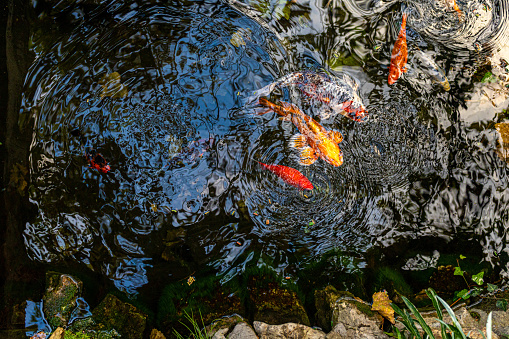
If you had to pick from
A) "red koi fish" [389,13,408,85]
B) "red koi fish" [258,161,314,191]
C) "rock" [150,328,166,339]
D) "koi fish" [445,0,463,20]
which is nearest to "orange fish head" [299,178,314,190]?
"red koi fish" [258,161,314,191]

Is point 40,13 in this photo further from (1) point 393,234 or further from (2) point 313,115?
(1) point 393,234

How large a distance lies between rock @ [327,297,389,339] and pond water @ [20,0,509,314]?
0.43m

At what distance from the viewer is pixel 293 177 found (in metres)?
3.45

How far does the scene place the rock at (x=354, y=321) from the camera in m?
2.97

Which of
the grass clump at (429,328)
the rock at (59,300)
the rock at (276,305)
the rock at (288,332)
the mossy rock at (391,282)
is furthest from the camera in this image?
the mossy rock at (391,282)

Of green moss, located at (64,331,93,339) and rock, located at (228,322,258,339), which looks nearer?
rock, located at (228,322,258,339)

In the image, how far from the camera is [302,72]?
11.7 feet

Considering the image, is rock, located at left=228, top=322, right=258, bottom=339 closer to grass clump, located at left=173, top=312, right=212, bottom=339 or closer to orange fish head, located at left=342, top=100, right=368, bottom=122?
grass clump, located at left=173, top=312, right=212, bottom=339

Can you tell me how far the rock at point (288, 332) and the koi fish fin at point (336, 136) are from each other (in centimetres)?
192

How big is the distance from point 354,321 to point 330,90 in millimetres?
2370

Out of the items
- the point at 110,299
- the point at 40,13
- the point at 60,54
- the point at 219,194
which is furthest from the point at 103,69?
the point at 110,299

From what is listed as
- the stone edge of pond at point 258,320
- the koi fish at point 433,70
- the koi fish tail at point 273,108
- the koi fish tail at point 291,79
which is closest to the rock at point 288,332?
the stone edge of pond at point 258,320

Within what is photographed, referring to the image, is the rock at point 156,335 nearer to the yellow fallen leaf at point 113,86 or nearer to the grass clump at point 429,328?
the grass clump at point 429,328

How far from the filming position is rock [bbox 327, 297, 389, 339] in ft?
9.73
